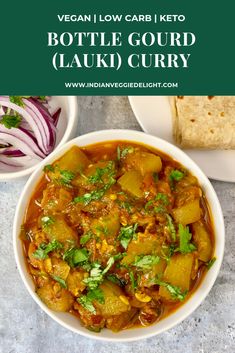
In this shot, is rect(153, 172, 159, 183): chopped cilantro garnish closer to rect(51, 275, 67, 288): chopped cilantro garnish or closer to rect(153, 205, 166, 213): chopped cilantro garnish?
rect(153, 205, 166, 213): chopped cilantro garnish

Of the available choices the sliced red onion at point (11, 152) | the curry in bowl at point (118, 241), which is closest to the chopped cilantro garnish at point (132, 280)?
the curry in bowl at point (118, 241)

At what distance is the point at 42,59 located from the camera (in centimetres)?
397

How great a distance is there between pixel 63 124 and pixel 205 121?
1.01 metres

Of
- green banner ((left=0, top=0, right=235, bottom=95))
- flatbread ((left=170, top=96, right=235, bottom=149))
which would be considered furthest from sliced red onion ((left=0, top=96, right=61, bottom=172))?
flatbread ((left=170, top=96, right=235, bottom=149))

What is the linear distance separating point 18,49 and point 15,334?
2.01 metres

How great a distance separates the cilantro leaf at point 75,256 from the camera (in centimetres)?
344

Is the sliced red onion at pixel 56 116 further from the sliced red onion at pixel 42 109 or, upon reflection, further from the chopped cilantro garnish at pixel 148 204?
the chopped cilantro garnish at pixel 148 204

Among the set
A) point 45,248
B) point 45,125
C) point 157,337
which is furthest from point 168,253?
point 45,125

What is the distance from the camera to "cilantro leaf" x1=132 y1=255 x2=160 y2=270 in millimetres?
3369

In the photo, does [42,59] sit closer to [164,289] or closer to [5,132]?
[5,132]

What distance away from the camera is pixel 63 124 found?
4.18m

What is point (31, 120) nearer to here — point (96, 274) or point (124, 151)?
point (124, 151)

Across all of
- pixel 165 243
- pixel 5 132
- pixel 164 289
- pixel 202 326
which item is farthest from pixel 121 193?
pixel 202 326

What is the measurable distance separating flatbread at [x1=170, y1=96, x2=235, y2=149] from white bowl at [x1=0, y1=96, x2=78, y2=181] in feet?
2.35
